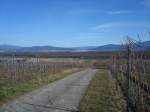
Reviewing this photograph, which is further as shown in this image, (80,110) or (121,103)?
(121,103)

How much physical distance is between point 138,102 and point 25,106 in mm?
5148

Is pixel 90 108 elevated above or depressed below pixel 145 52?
below

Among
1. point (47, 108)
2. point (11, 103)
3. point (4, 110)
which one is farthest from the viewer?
point (11, 103)

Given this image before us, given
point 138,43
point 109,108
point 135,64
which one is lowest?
point 109,108

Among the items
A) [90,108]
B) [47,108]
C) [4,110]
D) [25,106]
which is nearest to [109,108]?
[90,108]

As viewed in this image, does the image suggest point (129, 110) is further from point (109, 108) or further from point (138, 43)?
point (138, 43)

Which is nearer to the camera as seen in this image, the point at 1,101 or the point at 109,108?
the point at 109,108

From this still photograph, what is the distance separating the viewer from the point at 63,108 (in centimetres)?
1525

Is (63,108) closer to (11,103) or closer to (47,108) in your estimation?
(47,108)

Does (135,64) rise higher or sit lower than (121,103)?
higher

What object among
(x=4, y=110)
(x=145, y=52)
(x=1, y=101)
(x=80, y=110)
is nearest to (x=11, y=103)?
(x=1, y=101)

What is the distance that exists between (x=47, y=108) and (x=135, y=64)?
17.5 feet

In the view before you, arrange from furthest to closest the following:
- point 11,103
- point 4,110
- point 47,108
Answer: point 11,103 → point 47,108 → point 4,110

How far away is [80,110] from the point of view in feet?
49.1
